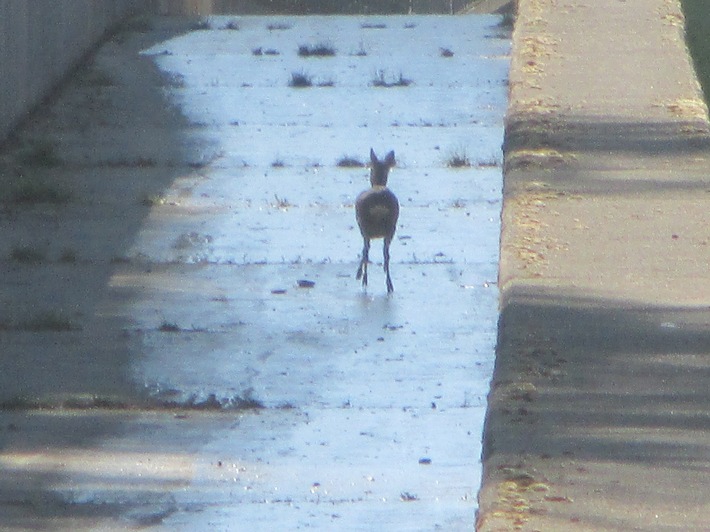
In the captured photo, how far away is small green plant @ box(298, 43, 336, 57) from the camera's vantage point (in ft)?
44.2

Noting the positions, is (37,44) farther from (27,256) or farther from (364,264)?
(364,264)

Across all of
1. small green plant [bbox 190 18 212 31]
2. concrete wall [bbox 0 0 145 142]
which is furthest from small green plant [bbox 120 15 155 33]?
concrete wall [bbox 0 0 145 142]

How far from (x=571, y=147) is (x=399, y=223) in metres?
1.88

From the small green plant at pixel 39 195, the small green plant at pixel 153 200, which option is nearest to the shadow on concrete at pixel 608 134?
the small green plant at pixel 153 200

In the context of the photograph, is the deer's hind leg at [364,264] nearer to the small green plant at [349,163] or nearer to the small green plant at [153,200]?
the small green plant at [153,200]

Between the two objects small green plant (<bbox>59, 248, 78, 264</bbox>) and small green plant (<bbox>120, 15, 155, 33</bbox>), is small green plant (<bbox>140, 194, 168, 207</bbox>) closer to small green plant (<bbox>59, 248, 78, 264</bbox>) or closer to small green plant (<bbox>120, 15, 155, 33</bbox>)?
small green plant (<bbox>59, 248, 78, 264</bbox>)

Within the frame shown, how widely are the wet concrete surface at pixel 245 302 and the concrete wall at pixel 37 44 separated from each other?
0.19 meters

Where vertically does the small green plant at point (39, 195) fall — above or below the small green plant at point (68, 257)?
above

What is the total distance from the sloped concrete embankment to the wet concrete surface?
0.84 metres

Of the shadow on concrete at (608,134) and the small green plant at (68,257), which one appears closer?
the shadow on concrete at (608,134)

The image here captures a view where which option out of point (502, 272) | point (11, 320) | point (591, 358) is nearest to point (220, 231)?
point (11, 320)

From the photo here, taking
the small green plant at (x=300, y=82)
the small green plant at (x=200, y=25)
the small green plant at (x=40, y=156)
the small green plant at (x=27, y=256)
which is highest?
the small green plant at (x=200, y=25)

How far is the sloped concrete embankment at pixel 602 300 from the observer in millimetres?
3732

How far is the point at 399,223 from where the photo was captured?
30.7 ft
